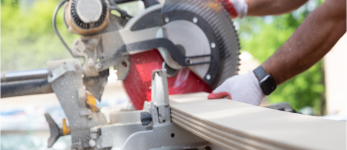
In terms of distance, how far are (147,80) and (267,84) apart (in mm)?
704

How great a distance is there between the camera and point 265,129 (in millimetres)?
694

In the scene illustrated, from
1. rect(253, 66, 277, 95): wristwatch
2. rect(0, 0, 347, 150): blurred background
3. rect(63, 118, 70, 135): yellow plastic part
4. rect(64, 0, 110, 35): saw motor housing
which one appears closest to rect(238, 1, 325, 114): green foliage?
rect(0, 0, 347, 150): blurred background

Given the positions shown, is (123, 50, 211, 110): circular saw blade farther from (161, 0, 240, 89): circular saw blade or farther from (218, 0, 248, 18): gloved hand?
(218, 0, 248, 18): gloved hand

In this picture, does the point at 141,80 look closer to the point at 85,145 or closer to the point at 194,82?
the point at 194,82

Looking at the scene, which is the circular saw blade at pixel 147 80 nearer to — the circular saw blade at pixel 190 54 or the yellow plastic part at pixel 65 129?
the circular saw blade at pixel 190 54

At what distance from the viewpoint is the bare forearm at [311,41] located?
130 centimetres

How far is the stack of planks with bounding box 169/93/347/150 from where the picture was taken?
0.58 m

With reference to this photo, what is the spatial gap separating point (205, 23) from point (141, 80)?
512 millimetres

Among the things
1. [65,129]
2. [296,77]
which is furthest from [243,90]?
[296,77]

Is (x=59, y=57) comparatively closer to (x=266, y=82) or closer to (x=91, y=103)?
(x=91, y=103)

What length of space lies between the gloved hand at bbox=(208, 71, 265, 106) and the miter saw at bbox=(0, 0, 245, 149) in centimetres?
28

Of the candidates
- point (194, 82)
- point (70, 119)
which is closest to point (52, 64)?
point (70, 119)

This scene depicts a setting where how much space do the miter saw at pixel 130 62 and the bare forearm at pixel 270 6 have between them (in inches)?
16.2

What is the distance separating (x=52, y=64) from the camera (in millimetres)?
1623
